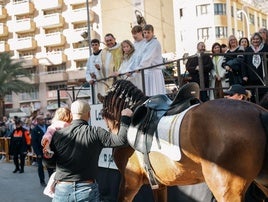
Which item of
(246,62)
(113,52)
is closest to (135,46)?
(113,52)

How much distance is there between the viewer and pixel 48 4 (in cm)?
5647

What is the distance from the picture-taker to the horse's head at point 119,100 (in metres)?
5.66

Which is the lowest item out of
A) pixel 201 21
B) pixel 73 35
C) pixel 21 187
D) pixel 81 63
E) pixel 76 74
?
pixel 21 187

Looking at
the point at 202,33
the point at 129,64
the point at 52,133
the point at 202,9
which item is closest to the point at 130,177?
the point at 52,133

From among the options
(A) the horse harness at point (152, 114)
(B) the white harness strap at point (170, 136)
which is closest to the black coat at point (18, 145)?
(A) the horse harness at point (152, 114)

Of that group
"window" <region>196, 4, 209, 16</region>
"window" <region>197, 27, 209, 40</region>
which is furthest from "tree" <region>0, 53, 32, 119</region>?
"window" <region>196, 4, 209, 16</region>

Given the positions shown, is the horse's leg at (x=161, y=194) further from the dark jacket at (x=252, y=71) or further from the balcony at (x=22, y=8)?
the balcony at (x=22, y=8)

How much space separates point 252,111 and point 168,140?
887mm

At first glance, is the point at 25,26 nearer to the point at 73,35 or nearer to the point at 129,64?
the point at 73,35

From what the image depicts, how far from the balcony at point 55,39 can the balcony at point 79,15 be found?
8.11 feet

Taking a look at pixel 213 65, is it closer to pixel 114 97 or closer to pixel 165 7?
pixel 114 97

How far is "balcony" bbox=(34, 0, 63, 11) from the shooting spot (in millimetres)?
55625

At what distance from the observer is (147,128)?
15.7ft

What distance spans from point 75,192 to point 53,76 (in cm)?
5199
